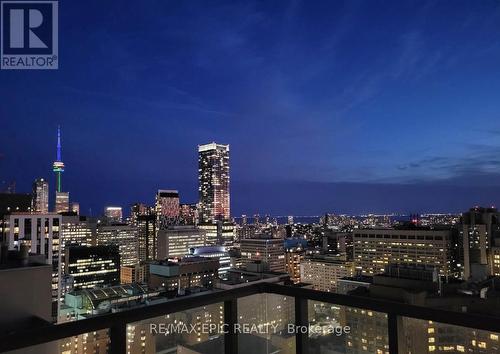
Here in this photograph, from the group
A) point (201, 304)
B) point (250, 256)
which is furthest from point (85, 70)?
point (250, 256)

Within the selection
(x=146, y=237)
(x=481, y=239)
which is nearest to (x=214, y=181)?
(x=146, y=237)

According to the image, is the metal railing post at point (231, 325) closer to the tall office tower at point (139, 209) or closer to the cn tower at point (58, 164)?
the cn tower at point (58, 164)

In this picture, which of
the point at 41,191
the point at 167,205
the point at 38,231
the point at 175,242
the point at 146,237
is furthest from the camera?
the point at 167,205

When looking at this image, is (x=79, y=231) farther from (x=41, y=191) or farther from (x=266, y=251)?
(x=266, y=251)

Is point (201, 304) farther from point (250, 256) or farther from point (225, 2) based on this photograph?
point (250, 256)

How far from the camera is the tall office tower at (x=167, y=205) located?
91000 mm

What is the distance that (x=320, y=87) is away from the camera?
106 feet

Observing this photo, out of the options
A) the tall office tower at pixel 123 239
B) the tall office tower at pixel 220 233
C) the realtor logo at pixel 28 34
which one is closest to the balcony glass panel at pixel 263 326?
the realtor logo at pixel 28 34

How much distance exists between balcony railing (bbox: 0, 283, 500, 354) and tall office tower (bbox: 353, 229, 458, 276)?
4105cm

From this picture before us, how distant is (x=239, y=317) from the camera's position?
5.86ft

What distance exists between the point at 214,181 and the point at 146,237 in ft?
150

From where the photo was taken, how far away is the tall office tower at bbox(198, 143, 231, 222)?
363 ft

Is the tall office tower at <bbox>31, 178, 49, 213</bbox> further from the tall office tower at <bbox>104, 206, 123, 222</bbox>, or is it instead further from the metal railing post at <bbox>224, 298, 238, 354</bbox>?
the metal railing post at <bbox>224, 298, 238, 354</bbox>

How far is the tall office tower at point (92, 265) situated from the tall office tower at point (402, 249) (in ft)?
112
